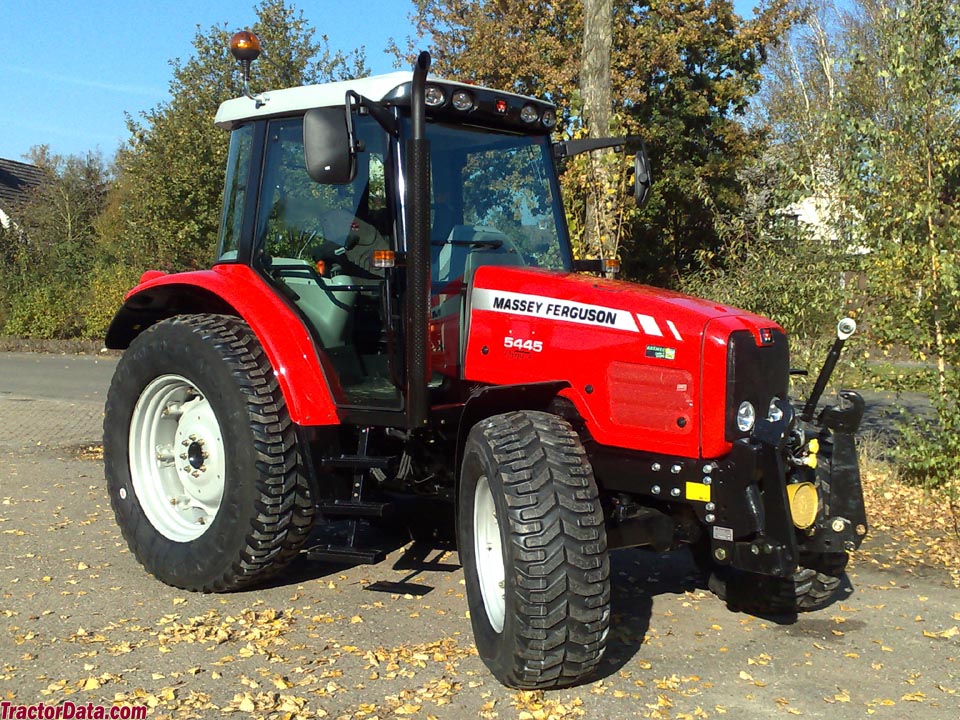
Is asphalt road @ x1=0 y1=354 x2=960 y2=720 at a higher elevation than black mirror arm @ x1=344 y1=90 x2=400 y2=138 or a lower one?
lower

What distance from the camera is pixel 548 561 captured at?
3760 millimetres

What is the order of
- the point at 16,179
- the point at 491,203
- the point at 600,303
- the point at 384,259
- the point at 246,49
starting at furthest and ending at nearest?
the point at 16,179, the point at 246,49, the point at 491,203, the point at 384,259, the point at 600,303

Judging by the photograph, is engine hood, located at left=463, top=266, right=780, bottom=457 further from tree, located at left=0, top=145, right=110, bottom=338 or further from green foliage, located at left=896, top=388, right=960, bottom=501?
tree, located at left=0, top=145, right=110, bottom=338

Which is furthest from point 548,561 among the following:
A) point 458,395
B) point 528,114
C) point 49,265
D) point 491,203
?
point 49,265

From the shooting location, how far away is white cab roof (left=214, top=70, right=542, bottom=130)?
474 cm

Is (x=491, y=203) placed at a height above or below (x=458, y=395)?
above

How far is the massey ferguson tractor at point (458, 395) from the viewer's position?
3.90 meters

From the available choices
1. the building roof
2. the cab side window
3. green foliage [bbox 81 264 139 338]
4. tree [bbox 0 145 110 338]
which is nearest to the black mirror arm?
the cab side window

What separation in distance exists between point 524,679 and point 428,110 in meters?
2.59

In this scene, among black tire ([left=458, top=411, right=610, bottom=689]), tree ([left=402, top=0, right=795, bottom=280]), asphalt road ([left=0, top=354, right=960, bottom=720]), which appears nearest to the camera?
black tire ([left=458, top=411, right=610, bottom=689])

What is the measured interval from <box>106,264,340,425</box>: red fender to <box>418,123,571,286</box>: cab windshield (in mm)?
775

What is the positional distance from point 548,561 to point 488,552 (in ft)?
1.91

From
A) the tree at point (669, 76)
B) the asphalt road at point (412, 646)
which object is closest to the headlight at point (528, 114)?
the asphalt road at point (412, 646)

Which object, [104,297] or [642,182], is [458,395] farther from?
[104,297]
